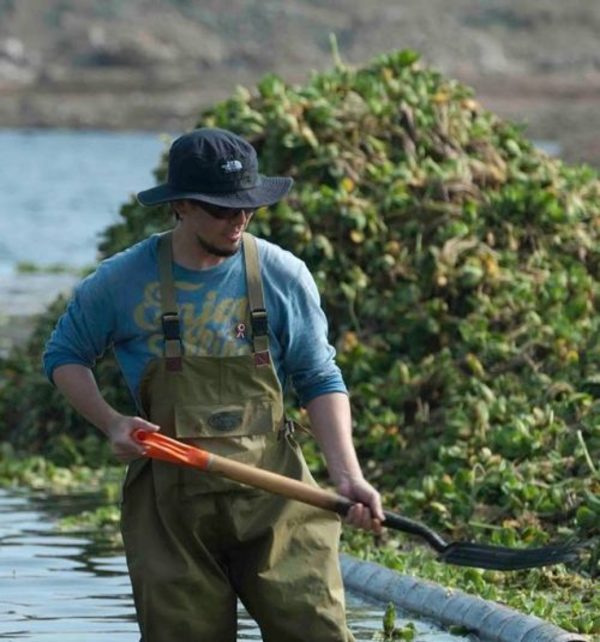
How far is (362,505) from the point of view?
684 centimetres

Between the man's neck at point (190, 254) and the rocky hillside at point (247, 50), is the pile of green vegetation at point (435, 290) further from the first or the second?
the rocky hillside at point (247, 50)

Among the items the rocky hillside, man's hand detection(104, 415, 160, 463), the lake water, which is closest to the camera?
man's hand detection(104, 415, 160, 463)

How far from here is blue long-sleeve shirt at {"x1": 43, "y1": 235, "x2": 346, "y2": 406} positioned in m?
6.94

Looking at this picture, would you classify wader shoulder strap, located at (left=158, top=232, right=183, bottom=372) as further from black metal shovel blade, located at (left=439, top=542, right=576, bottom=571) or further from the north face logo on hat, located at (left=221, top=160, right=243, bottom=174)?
black metal shovel blade, located at (left=439, top=542, right=576, bottom=571)

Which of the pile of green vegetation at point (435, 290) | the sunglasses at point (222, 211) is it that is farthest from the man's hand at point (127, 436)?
the pile of green vegetation at point (435, 290)

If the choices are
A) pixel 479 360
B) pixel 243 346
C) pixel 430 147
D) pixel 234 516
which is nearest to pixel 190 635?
pixel 234 516

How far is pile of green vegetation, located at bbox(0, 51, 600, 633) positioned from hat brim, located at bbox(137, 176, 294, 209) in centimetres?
342

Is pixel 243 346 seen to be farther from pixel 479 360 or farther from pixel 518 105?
pixel 518 105

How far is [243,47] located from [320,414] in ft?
361

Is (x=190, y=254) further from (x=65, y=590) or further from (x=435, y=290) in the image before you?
(x=435, y=290)

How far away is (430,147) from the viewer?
45.3ft

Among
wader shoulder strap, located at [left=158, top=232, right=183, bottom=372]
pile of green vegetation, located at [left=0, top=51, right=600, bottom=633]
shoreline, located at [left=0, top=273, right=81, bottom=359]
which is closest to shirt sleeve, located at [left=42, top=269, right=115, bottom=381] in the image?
wader shoulder strap, located at [left=158, top=232, right=183, bottom=372]

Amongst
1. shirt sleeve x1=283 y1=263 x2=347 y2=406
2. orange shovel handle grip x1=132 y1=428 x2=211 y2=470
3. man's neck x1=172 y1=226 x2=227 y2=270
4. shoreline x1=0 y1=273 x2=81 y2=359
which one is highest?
shoreline x1=0 y1=273 x2=81 y2=359

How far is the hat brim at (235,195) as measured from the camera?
268 inches
